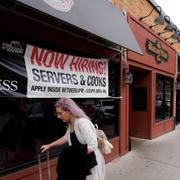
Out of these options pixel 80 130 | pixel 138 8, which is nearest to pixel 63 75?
pixel 80 130

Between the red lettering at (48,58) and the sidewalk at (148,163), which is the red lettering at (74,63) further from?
the sidewalk at (148,163)

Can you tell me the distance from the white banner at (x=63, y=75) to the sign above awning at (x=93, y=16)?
73 centimetres

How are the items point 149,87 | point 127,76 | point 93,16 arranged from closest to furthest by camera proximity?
point 93,16 → point 127,76 → point 149,87

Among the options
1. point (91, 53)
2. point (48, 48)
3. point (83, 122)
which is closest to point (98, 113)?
point (91, 53)

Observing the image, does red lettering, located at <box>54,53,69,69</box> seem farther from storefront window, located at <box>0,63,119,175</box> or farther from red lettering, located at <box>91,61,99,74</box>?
red lettering, located at <box>91,61,99,74</box>

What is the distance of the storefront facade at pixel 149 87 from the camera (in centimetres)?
830

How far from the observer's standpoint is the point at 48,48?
14.3ft

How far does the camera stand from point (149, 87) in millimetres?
9156

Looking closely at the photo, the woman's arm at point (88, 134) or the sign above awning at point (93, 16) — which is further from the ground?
the sign above awning at point (93, 16)

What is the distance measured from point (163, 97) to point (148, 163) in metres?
5.15

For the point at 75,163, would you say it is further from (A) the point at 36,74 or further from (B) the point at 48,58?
(B) the point at 48,58

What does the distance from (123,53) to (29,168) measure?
4.00 metres

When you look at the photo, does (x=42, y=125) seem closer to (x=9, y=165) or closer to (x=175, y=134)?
(x=9, y=165)

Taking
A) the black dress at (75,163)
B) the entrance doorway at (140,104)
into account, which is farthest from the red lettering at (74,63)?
the entrance doorway at (140,104)
